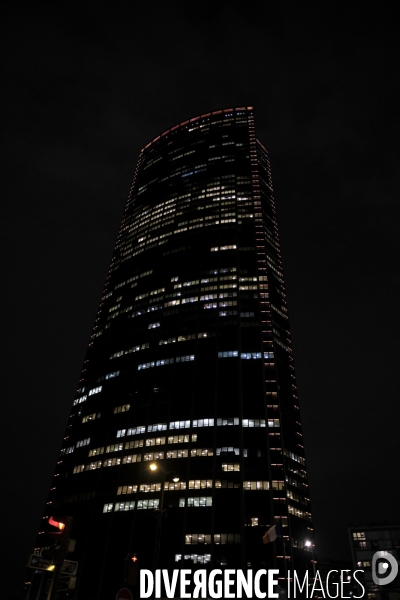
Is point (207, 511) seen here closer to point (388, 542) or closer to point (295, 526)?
point (295, 526)

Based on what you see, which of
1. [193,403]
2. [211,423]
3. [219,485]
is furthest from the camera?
[193,403]

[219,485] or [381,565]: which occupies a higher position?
[219,485]

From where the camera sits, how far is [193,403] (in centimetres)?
11750

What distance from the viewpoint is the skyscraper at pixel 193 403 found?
98.9 metres

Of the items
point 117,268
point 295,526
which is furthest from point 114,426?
point 117,268

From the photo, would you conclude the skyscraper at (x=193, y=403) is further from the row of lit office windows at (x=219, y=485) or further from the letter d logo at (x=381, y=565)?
the letter d logo at (x=381, y=565)

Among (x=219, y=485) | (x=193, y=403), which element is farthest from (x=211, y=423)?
(x=219, y=485)

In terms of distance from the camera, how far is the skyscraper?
9894 cm

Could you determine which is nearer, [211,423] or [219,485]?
[219,485]

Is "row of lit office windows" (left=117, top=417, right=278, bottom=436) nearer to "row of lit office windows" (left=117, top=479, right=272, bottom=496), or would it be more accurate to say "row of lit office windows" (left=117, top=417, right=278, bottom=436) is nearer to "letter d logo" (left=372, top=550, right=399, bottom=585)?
"row of lit office windows" (left=117, top=479, right=272, bottom=496)

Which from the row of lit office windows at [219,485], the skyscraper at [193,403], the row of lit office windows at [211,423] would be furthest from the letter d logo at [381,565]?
the row of lit office windows at [211,423]

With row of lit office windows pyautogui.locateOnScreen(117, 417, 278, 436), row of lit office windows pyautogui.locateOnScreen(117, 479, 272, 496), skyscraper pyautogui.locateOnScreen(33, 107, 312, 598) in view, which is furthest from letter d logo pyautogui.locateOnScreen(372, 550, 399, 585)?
row of lit office windows pyautogui.locateOnScreen(117, 417, 278, 436)

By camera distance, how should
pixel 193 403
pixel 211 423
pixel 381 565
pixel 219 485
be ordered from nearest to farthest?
pixel 219 485
pixel 211 423
pixel 193 403
pixel 381 565

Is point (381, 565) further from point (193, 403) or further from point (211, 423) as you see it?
point (193, 403)
